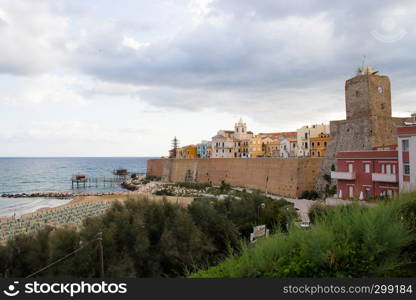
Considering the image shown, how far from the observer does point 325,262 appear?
3988mm

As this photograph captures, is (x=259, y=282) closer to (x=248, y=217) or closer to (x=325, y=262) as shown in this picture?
(x=325, y=262)

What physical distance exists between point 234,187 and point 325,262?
41.4m

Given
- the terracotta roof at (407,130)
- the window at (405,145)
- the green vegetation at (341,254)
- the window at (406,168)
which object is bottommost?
the green vegetation at (341,254)

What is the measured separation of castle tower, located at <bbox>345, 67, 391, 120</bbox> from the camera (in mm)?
28219

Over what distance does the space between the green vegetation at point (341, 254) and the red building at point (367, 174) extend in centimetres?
1464

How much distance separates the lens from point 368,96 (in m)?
28.1

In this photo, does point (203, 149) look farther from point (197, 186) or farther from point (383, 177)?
point (383, 177)

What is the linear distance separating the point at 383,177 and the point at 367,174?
4.41ft

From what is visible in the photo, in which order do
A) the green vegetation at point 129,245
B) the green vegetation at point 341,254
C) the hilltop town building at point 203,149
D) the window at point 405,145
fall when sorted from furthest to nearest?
the hilltop town building at point 203,149, the window at point 405,145, the green vegetation at point 129,245, the green vegetation at point 341,254

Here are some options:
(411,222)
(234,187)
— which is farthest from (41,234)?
(234,187)

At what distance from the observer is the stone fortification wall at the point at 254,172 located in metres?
33.7

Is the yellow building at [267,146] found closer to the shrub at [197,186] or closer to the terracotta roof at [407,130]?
the shrub at [197,186]

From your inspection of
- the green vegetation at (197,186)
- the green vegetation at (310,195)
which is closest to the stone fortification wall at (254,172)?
the green vegetation at (310,195)

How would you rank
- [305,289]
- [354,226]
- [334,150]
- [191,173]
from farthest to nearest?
[191,173] < [334,150] < [354,226] < [305,289]
